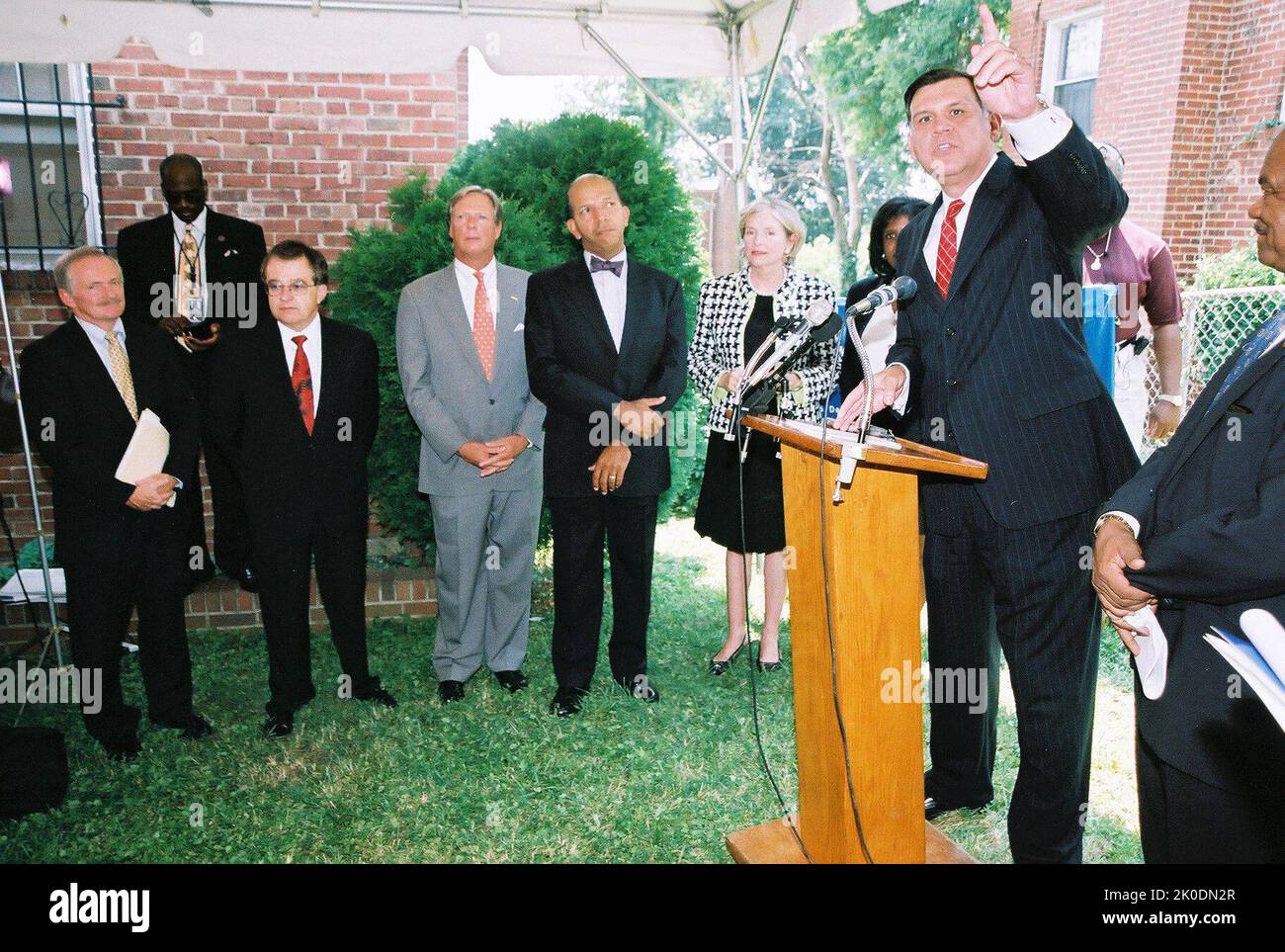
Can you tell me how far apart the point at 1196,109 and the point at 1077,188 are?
11.7 meters

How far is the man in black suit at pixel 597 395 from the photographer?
4.18m

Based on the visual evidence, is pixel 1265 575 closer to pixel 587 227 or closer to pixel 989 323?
pixel 989 323

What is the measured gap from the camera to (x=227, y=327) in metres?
4.94

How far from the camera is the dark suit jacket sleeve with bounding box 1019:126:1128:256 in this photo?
2.30m

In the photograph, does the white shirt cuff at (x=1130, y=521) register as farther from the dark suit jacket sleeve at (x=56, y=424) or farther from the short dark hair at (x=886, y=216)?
the dark suit jacket sleeve at (x=56, y=424)

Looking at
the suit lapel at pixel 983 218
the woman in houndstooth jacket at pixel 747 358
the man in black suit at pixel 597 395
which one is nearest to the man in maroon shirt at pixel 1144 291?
the woman in houndstooth jacket at pixel 747 358

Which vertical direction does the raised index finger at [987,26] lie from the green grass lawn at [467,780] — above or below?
above

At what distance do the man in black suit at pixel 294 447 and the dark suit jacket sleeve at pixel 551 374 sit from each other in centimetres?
86

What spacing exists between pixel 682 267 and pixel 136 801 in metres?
4.08

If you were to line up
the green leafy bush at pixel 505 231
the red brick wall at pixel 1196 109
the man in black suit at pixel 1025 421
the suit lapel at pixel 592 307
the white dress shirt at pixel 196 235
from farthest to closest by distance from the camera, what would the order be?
the red brick wall at pixel 1196 109 → the green leafy bush at pixel 505 231 → the white dress shirt at pixel 196 235 → the suit lapel at pixel 592 307 → the man in black suit at pixel 1025 421

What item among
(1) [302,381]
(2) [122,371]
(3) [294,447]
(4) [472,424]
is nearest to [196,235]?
(2) [122,371]

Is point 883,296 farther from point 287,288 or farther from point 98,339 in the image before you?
point 98,339

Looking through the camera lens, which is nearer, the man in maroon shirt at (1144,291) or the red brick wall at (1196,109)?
the man in maroon shirt at (1144,291)
